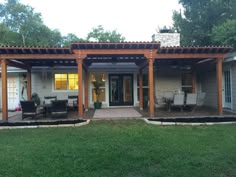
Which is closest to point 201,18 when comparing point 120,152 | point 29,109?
point 29,109

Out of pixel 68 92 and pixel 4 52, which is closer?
pixel 4 52

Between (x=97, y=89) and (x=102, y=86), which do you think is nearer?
(x=97, y=89)

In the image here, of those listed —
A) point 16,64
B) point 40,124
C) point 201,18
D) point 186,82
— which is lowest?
point 40,124

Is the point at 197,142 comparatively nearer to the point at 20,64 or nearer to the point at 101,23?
the point at 20,64

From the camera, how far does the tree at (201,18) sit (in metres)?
18.6

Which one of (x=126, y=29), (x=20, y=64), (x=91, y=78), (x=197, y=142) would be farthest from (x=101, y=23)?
(x=197, y=142)

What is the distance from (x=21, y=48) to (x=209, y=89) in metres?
9.58

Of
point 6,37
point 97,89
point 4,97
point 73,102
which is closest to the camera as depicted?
point 4,97

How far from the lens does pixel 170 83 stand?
13.6 metres

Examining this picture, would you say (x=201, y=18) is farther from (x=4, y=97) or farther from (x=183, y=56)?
(x=4, y=97)

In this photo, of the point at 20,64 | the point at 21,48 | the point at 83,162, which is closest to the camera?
the point at 83,162

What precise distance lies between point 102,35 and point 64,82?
25.3 meters

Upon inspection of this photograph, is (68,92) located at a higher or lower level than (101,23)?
lower

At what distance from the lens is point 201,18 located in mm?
19438
